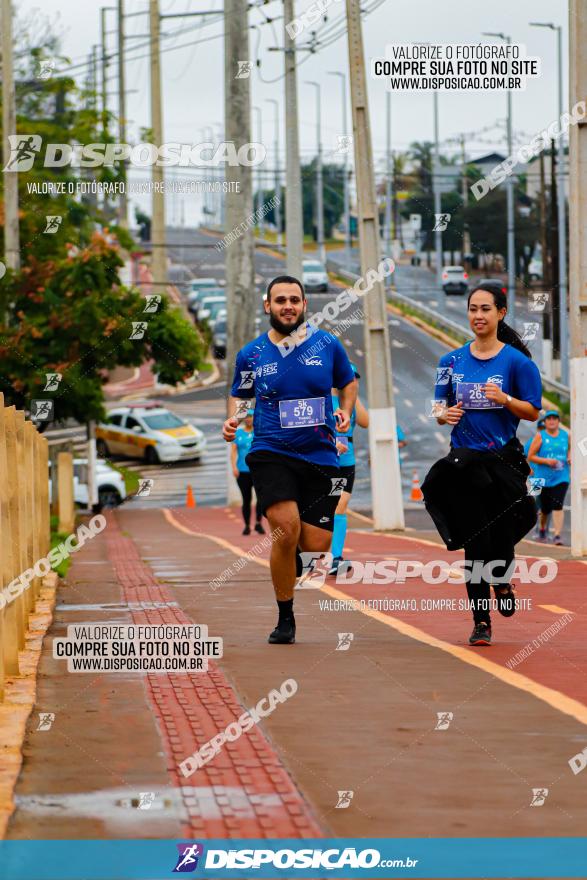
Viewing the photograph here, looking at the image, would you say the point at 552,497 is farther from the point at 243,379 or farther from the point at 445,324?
the point at 445,324

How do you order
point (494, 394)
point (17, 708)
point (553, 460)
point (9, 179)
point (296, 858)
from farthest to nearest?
point (9, 179)
point (553, 460)
point (494, 394)
point (17, 708)
point (296, 858)

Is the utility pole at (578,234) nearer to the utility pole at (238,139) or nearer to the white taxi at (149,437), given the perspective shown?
the utility pole at (238,139)

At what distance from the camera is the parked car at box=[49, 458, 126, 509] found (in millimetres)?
41938

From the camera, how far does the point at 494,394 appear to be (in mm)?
10555

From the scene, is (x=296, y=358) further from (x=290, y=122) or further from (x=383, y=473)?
(x=290, y=122)

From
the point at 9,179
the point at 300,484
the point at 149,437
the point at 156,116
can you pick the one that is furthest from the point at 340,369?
the point at 156,116

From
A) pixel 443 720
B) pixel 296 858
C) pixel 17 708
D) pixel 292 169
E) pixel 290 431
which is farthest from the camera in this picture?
pixel 292 169

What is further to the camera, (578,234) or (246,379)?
(578,234)

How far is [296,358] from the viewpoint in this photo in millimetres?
A: 10938

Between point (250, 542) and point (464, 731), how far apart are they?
17.1m

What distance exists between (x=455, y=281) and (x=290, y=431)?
72160mm

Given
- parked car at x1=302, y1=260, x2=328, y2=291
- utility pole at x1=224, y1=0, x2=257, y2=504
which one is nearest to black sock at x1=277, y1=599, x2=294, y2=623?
utility pole at x1=224, y1=0, x2=257, y2=504

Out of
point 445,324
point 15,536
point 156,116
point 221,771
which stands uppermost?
point 156,116

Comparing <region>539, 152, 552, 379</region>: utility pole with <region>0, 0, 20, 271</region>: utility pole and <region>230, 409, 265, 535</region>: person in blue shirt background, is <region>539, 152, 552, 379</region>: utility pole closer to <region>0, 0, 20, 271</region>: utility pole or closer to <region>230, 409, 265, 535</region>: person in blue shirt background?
<region>0, 0, 20, 271</region>: utility pole
